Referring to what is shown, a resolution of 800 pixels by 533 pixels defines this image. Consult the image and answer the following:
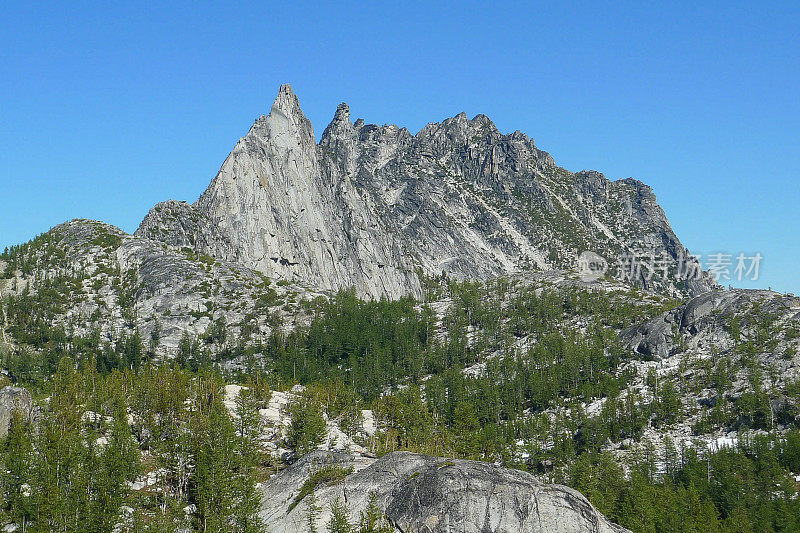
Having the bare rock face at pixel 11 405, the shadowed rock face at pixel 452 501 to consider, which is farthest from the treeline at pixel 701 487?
the bare rock face at pixel 11 405

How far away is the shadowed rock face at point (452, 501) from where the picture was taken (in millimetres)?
82000

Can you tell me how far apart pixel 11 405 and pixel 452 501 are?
83515 mm

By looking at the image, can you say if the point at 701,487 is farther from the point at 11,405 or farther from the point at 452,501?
the point at 11,405

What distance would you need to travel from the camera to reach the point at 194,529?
88188mm

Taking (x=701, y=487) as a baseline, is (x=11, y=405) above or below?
above

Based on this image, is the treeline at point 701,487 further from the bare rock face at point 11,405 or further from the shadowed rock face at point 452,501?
the bare rock face at point 11,405

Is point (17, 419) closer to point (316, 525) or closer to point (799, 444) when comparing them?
point (316, 525)

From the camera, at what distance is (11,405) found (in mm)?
121188

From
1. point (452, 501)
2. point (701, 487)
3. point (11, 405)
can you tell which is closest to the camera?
point (452, 501)

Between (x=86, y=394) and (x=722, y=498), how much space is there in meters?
136

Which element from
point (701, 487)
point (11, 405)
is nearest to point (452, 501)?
point (11, 405)

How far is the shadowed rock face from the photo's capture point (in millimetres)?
82000

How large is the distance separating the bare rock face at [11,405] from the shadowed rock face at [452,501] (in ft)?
179

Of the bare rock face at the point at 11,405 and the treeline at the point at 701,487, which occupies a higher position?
the bare rock face at the point at 11,405
